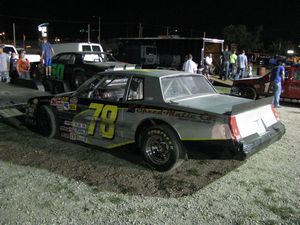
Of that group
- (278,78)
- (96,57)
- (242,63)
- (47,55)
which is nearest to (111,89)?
(278,78)

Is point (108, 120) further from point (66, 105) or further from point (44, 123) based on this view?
A: point (44, 123)

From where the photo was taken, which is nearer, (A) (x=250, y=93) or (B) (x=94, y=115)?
(B) (x=94, y=115)

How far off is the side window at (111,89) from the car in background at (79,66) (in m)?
5.73

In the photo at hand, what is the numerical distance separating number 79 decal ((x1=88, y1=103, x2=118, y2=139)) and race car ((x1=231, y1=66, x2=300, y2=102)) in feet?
22.7

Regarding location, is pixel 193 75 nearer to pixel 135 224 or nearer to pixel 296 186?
pixel 296 186

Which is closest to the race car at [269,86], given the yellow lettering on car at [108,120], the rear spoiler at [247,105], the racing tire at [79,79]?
the racing tire at [79,79]

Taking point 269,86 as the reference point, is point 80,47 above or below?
above

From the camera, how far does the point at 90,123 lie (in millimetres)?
5867

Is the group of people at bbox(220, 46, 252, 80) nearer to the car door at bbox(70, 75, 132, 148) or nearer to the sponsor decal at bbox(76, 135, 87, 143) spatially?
the car door at bbox(70, 75, 132, 148)

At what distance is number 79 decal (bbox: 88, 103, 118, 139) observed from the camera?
18.3 feet

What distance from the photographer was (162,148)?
5.10m

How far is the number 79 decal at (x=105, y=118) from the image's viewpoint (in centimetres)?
559

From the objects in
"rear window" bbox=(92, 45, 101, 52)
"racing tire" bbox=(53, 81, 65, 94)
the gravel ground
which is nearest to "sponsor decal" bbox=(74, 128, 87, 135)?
the gravel ground

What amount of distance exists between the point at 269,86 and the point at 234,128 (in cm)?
819
